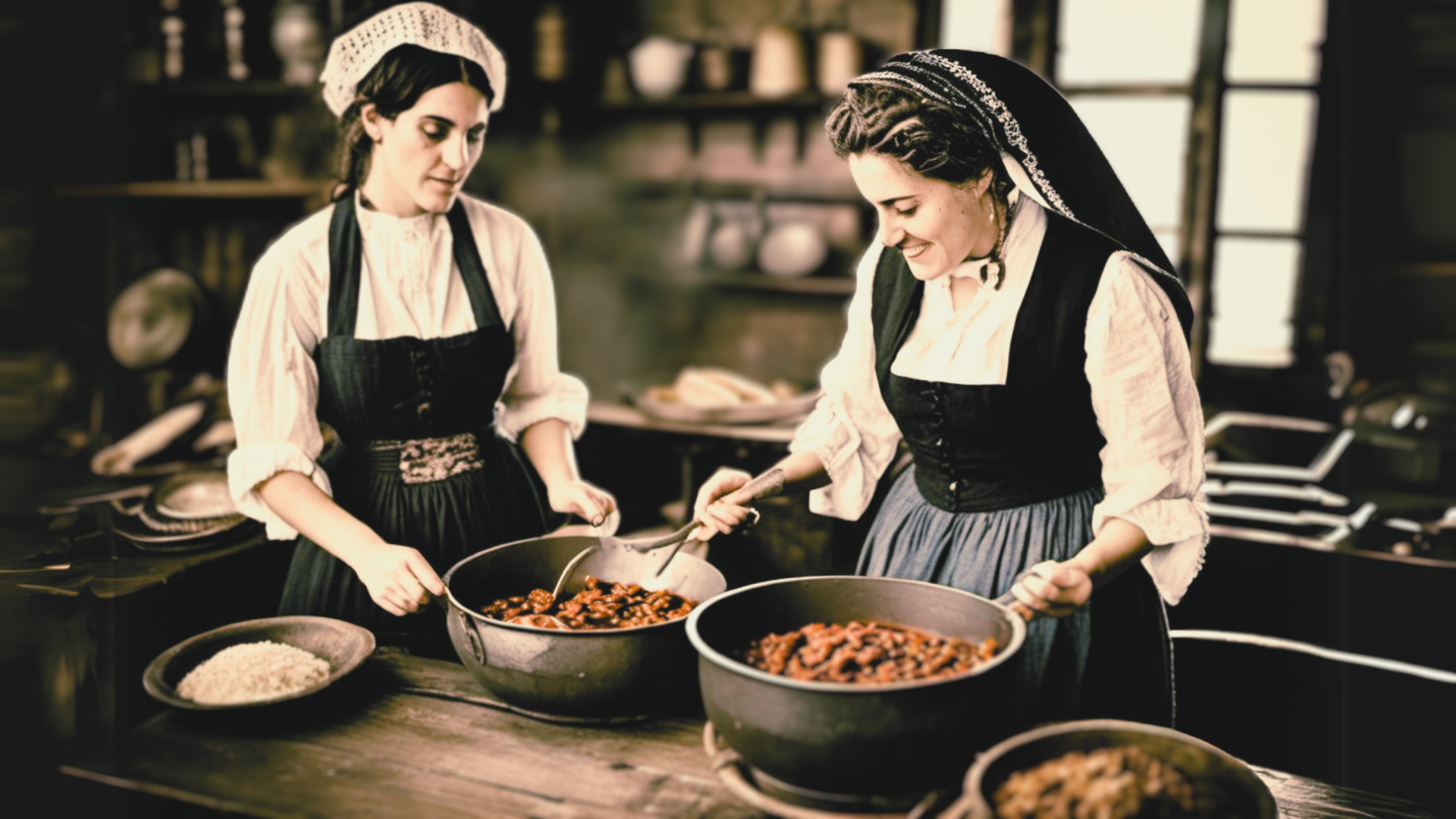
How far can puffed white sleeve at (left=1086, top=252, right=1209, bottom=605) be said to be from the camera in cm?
172

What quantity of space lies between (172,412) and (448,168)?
239 centimetres

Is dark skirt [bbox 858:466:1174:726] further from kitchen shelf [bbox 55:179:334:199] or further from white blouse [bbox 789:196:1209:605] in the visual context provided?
kitchen shelf [bbox 55:179:334:199]

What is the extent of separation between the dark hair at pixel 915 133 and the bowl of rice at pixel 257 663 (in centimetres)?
115

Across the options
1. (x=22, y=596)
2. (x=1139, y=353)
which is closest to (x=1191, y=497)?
(x=1139, y=353)

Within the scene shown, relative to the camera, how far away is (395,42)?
208 cm

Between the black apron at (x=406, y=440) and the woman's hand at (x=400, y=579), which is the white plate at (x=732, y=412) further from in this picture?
the woman's hand at (x=400, y=579)

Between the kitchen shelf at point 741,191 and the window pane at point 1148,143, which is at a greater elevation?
the window pane at point 1148,143

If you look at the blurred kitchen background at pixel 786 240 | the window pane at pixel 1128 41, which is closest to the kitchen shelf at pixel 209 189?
the blurred kitchen background at pixel 786 240

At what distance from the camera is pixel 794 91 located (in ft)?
15.4

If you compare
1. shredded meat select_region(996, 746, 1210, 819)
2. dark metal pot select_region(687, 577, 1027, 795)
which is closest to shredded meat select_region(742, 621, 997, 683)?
dark metal pot select_region(687, 577, 1027, 795)

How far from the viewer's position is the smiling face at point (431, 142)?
2.12m

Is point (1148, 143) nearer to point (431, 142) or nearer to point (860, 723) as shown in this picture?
point (431, 142)

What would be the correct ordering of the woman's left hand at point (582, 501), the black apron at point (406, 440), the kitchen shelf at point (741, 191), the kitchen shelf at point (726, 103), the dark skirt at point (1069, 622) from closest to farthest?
the dark skirt at point (1069, 622) → the black apron at point (406, 440) → the woman's left hand at point (582, 501) → the kitchen shelf at point (726, 103) → the kitchen shelf at point (741, 191)

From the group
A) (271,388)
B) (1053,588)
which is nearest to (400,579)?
(271,388)
